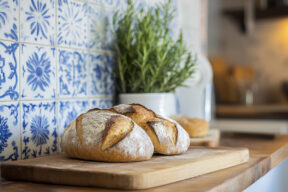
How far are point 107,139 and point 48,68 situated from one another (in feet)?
0.87

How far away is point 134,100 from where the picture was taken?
104 cm

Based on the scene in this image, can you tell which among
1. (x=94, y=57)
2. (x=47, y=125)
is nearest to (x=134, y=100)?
(x=94, y=57)

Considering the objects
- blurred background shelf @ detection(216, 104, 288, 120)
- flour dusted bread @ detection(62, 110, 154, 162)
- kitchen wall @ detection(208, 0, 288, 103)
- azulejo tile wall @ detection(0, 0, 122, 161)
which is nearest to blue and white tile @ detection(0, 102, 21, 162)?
azulejo tile wall @ detection(0, 0, 122, 161)

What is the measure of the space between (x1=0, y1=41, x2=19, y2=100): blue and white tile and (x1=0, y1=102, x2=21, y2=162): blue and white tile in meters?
0.02

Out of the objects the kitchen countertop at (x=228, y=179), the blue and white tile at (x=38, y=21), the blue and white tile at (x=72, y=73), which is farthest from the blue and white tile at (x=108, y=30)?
the kitchen countertop at (x=228, y=179)

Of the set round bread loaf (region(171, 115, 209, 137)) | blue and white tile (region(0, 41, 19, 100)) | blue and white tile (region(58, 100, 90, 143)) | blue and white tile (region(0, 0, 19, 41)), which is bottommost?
round bread loaf (region(171, 115, 209, 137))

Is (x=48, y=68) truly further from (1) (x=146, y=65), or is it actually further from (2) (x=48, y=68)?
(1) (x=146, y=65)

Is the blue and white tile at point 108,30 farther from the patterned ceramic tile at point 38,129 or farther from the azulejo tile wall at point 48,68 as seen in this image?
the patterned ceramic tile at point 38,129

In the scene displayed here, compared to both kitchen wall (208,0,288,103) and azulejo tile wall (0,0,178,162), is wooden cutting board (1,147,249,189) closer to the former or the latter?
azulejo tile wall (0,0,178,162)

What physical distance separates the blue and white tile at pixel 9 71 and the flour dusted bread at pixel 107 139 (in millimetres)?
139

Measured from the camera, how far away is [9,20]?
2.58 feet

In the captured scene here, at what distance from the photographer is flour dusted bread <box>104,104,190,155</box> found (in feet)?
2.55

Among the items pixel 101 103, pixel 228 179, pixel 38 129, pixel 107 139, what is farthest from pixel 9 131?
pixel 228 179

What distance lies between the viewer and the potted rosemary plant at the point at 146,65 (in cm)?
104
